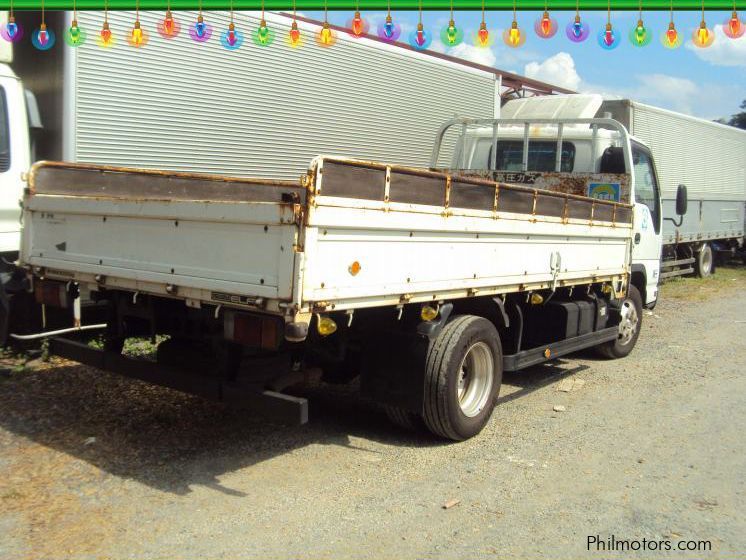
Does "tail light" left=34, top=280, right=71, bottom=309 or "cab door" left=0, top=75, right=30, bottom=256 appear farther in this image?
"cab door" left=0, top=75, right=30, bottom=256

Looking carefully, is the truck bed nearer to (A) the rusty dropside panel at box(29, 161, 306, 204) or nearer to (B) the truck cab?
(A) the rusty dropside panel at box(29, 161, 306, 204)

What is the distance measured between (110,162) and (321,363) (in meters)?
3.19

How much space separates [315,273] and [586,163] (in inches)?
201

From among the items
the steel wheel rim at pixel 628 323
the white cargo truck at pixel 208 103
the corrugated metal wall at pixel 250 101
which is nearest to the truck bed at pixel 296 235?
the white cargo truck at pixel 208 103

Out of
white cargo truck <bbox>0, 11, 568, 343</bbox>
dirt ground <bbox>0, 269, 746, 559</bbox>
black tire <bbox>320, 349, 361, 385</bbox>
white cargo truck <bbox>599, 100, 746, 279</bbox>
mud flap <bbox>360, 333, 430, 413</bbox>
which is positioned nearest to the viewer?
dirt ground <bbox>0, 269, 746, 559</bbox>

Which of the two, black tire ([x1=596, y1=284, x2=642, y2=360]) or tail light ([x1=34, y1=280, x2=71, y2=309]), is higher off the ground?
tail light ([x1=34, y1=280, x2=71, y2=309])

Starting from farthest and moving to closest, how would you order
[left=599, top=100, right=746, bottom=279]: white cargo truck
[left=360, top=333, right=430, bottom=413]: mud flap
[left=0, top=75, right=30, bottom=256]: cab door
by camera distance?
[left=599, top=100, right=746, bottom=279]: white cargo truck → [left=0, top=75, right=30, bottom=256]: cab door → [left=360, top=333, right=430, bottom=413]: mud flap

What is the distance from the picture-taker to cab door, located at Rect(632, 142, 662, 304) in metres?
8.05

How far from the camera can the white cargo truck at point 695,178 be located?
1446 centimetres

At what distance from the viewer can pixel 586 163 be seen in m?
8.07

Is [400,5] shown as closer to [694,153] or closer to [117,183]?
[117,183]

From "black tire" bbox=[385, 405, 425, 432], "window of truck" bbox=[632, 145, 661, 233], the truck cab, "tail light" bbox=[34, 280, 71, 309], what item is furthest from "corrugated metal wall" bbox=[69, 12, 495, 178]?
"window of truck" bbox=[632, 145, 661, 233]

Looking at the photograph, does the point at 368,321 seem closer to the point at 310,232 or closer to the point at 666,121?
the point at 310,232

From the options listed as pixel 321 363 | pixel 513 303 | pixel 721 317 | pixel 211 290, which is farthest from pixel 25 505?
pixel 721 317
